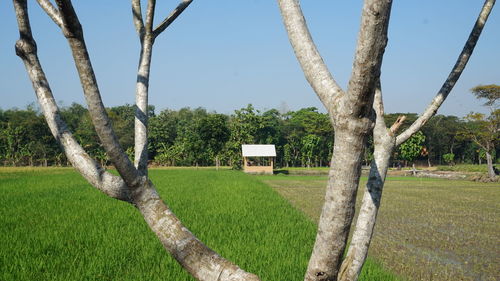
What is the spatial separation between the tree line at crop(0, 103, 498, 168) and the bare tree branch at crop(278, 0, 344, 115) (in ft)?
122

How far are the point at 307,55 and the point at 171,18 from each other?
110cm

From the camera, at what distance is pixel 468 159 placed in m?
Answer: 49.9

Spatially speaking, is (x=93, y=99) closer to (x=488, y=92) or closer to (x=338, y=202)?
(x=338, y=202)

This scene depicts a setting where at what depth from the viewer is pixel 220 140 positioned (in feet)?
131

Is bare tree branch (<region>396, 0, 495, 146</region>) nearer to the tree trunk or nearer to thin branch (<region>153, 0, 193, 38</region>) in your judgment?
the tree trunk

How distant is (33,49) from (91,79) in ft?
1.46

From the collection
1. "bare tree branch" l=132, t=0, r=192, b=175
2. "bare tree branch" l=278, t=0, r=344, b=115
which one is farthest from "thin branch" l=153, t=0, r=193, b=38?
"bare tree branch" l=278, t=0, r=344, b=115

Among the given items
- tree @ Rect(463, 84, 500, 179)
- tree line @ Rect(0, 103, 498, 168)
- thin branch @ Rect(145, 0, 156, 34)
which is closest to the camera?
thin branch @ Rect(145, 0, 156, 34)

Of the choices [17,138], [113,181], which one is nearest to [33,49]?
[113,181]

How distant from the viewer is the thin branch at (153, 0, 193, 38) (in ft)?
6.48

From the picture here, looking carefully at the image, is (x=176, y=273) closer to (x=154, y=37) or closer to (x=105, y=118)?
(x=154, y=37)

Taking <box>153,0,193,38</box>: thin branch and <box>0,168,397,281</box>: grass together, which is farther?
<box>0,168,397,281</box>: grass

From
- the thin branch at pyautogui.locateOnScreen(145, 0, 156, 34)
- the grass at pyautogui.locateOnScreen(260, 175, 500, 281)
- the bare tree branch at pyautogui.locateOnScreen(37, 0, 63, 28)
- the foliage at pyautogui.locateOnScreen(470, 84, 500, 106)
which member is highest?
the foliage at pyautogui.locateOnScreen(470, 84, 500, 106)

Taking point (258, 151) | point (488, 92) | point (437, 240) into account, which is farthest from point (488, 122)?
point (437, 240)
